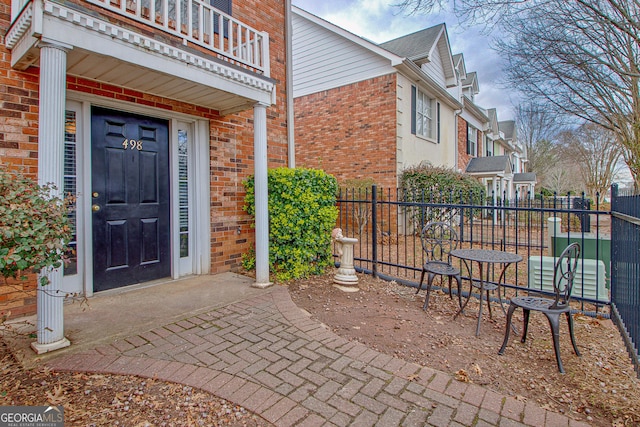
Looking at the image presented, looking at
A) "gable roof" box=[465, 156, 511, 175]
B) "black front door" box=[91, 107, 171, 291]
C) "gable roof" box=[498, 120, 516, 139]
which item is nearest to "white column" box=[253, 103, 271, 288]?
"black front door" box=[91, 107, 171, 291]

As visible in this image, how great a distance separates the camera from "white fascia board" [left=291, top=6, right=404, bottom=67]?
9648mm

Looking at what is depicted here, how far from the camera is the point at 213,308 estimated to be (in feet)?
11.9

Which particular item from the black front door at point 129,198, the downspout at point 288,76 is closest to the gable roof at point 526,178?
the downspout at point 288,76

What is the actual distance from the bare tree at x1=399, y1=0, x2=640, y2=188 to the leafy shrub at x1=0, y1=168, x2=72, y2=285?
4640 millimetres

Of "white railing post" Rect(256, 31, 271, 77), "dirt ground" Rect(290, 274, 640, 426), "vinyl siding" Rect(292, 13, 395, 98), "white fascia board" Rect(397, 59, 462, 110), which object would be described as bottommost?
"dirt ground" Rect(290, 274, 640, 426)

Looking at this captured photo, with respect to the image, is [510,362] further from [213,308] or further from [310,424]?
[213,308]

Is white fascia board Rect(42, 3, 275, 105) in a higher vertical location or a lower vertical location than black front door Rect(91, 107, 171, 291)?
higher

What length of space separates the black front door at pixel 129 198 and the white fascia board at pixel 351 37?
23.9 feet

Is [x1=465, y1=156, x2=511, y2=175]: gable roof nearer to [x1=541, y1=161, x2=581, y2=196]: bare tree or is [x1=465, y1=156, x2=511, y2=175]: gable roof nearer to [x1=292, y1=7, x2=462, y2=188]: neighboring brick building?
[x1=292, y1=7, x2=462, y2=188]: neighboring brick building

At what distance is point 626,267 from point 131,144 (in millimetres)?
5307

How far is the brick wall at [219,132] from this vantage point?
3193mm

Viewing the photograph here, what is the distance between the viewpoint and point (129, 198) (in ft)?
13.9

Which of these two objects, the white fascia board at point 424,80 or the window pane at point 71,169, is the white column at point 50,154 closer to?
the window pane at point 71,169

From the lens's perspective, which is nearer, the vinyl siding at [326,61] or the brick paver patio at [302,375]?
the brick paver patio at [302,375]
